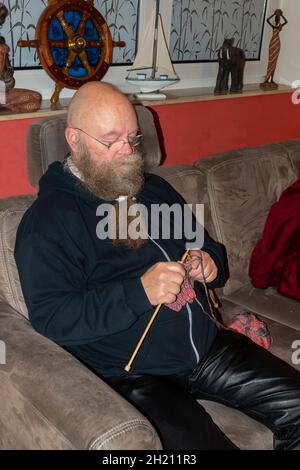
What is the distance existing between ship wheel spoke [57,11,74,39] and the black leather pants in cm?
131

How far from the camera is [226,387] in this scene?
156 cm

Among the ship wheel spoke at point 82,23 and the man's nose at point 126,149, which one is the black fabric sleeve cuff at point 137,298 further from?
the ship wheel spoke at point 82,23

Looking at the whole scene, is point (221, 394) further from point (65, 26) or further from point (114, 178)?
point (65, 26)

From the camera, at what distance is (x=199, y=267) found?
A: 1541 millimetres

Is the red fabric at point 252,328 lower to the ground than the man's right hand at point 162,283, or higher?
lower

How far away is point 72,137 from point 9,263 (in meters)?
0.40

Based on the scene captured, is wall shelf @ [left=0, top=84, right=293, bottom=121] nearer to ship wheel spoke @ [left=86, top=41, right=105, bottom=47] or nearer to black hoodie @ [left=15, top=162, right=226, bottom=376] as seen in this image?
ship wheel spoke @ [left=86, top=41, right=105, bottom=47]

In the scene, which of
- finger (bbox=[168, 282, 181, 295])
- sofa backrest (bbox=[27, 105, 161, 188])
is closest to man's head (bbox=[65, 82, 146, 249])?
sofa backrest (bbox=[27, 105, 161, 188])

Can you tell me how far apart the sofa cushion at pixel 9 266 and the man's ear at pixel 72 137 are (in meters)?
0.27

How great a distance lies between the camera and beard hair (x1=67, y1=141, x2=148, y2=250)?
151 centimetres

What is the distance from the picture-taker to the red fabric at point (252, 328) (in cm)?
186

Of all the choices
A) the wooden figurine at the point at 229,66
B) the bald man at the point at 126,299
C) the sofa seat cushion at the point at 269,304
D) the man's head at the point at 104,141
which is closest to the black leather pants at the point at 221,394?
the bald man at the point at 126,299
